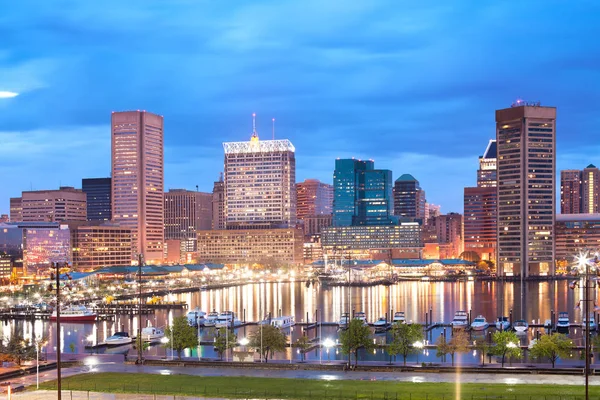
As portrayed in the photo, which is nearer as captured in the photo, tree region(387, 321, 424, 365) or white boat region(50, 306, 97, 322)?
tree region(387, 321, 424, 365)

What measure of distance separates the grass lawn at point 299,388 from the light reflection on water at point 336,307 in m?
18.9

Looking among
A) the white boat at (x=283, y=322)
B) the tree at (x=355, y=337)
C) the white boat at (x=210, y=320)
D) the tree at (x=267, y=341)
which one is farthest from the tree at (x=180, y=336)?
the white boat at (x=210, y=320)

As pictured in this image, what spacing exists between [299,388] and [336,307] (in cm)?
8451

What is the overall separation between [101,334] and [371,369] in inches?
2018

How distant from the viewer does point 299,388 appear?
1806 inches

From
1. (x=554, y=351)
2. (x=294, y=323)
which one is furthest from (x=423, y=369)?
(x=294, y=323)

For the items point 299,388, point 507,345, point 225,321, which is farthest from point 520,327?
point 299,388

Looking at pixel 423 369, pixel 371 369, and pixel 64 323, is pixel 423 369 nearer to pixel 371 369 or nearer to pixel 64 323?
pixel 371 369

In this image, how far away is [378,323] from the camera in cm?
9431

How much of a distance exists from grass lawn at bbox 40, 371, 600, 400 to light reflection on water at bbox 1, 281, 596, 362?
18.9m

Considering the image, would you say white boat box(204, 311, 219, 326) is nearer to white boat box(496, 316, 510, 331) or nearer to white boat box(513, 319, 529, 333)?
white boat box(496, 316, 510, 331)

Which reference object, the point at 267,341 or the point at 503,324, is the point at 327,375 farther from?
the point at 503,324

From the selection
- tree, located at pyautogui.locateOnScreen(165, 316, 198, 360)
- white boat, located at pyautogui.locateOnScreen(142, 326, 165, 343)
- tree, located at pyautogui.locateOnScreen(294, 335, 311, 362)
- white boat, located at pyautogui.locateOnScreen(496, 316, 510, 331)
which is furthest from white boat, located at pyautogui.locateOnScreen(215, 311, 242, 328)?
white boat, located at pyautogui.locateOnScreen(496, 316, 510, 331)

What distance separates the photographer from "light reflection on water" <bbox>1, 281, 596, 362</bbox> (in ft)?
281
